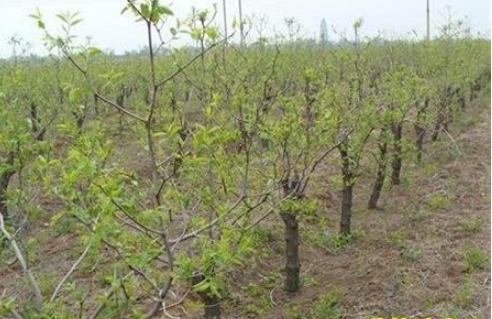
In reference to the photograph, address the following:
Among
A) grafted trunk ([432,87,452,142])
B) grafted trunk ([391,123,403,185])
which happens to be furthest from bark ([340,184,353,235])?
grafted trunk ([432,87,452,142])

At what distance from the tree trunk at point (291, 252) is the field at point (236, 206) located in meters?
0.01

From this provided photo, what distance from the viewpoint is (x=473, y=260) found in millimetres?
5297

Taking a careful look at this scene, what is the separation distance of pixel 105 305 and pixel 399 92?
493cm

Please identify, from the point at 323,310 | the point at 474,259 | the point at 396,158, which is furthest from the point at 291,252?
the point at 396,158

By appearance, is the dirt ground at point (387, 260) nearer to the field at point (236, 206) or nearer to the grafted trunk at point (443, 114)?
the field at point (236, 206)

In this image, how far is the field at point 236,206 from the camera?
2.29 metres

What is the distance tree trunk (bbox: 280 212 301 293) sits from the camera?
5004mm

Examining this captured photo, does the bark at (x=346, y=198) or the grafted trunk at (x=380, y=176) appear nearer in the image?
the bark at (x=346, y=198)

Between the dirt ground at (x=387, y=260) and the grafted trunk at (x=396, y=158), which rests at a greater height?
the grafted trunk at (x=396, y=158)

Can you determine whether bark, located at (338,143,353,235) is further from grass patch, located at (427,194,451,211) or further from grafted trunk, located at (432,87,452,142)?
grafted trunk, located at (432,87,452,142)

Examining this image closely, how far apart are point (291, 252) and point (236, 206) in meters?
2.22

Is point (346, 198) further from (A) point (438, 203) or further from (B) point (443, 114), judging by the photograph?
(B) point (443, 114)

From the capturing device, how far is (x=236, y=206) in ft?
9.67

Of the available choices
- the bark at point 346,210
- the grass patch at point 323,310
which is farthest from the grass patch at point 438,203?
the grass patch at point 323,310
